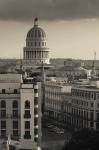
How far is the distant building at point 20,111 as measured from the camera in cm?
5844

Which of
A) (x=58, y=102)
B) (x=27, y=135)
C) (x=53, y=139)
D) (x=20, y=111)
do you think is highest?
(x=20, y=111)

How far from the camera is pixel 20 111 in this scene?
58938 millimetres

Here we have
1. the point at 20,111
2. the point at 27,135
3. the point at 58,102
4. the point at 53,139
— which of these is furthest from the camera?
the point at 58,102

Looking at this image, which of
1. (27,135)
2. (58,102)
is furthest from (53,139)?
(58,102)

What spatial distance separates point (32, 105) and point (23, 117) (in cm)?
104

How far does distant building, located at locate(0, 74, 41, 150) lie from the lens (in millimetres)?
58438

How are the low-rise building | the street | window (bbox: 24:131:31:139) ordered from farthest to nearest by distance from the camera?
the low-rise building → the street → window (bbox: 24:131:31:139)

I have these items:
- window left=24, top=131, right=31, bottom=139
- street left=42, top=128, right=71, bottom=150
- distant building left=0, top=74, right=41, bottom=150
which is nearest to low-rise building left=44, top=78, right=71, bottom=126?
street left=42, top=128, right=71, bottom=150

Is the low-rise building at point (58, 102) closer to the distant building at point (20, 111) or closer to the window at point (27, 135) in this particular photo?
the distant building at point (20, 111)

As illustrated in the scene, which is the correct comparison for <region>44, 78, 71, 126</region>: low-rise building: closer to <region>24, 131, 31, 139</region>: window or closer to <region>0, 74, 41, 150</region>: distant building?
<region>0, 74, 41, 150</region>: distant building

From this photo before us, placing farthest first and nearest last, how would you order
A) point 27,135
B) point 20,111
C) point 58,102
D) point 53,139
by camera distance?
point 58,102 < point 53,139 < point 20,111 < point 27,135

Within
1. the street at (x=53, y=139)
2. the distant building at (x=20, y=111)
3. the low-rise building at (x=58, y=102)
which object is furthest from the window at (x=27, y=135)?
A: the low-rise building at (x=58, y=102)

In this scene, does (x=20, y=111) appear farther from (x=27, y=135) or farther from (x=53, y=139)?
(x=53, y=139)

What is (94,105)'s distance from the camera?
95188mm
